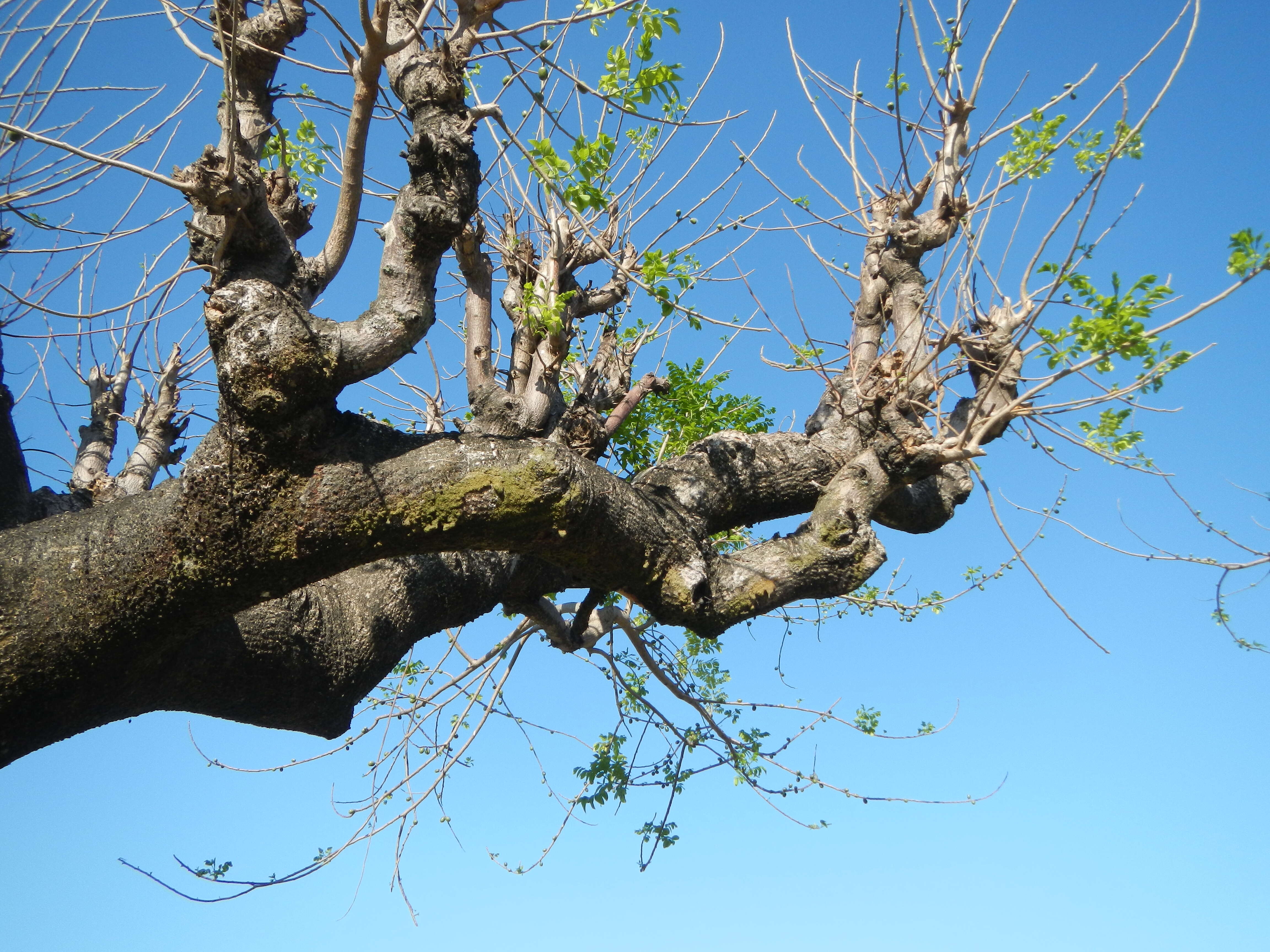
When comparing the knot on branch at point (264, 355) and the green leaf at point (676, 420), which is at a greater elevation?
the green leaf at point (676, 420)

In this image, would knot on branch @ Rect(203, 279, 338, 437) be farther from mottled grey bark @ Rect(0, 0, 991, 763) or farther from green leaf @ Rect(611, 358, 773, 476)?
green leaf @ Rect(611, 358, 773, 476)

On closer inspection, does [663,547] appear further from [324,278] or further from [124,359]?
[124,359]

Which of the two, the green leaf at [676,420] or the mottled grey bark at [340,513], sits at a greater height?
the green leaf at [676,420]

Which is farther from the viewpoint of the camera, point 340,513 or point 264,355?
point 340,513

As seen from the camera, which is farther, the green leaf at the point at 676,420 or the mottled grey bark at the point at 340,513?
the green leaf at the point at 676,420

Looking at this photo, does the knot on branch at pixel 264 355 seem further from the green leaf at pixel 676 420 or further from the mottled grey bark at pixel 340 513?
the green leaf at pixel 676 420

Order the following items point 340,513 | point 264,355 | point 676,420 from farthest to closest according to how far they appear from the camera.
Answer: point 676,420 → point 340,513 → point 264,355

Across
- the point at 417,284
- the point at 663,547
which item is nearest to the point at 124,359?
the point at 417,284

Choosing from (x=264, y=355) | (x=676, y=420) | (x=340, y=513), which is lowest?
(x=340, y=513)

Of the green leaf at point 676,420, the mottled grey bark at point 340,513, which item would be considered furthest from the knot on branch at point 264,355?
the green leaf at point 676,420

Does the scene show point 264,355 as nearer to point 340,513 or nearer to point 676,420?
point 340,513

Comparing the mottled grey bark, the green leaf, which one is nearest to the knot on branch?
the mottled grey bark

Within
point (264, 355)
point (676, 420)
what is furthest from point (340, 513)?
point (676, 420)

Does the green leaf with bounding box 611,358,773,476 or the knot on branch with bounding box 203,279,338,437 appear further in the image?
the green leaf with bounding box 611,358,773,476
